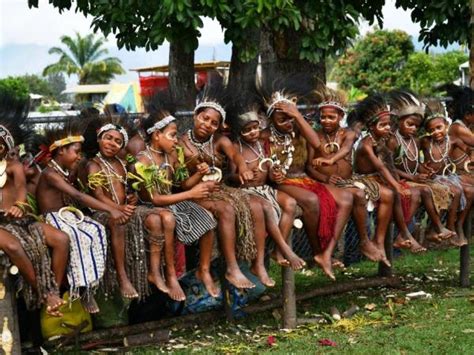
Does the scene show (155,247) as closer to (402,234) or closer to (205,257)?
(205,257)

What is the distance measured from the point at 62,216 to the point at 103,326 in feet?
3.57

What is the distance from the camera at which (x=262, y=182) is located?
20.9 feet

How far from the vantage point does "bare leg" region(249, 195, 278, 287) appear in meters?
5.99

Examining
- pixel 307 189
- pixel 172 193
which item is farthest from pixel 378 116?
pixel 172 193

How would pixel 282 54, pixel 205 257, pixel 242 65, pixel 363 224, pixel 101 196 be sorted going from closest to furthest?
pixel 101 196
pixel 205 257
pixel 363 224
pixel 242 65
pixel 282 54

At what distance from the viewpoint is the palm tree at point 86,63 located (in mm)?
57875

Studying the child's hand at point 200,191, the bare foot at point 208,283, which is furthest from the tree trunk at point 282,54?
the bare foot at point 208,283

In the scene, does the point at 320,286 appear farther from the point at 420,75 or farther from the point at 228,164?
the point at 420,75

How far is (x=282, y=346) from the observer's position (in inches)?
229

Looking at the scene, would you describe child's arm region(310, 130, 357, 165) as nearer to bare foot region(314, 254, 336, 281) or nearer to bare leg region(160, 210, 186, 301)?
bare foot region(314, 254, 336, 281)

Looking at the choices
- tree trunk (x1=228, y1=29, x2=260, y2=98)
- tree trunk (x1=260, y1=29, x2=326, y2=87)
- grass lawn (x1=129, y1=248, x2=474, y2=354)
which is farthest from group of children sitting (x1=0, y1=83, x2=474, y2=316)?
tree trunk (x1=260, y1=29, x2=326, y2=87)

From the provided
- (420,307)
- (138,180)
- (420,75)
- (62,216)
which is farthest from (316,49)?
(420,75)

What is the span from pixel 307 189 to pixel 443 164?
174 centimetres

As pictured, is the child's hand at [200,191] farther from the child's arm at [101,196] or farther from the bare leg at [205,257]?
the child's arm at [101,196]
